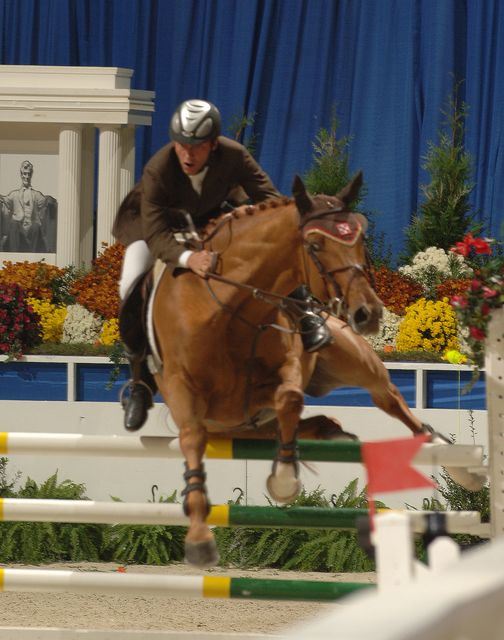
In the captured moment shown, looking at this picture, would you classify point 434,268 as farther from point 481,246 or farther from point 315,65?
point 481,246

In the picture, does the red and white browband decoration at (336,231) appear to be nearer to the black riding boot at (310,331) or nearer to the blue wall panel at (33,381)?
the black riding boot at (310,331)

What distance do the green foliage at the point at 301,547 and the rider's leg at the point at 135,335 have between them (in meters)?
3.09

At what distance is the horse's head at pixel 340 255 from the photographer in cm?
334

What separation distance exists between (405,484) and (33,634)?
2.66m

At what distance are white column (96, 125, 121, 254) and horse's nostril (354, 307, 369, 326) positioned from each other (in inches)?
285

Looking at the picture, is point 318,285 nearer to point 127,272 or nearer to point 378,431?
point 127,272

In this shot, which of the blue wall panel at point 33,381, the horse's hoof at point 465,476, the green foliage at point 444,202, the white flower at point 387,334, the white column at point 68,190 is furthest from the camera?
the white column at point 68,190

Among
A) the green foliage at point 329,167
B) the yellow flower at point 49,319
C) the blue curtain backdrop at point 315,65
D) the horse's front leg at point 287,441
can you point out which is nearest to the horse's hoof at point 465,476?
the horse's front leg at point 287,441

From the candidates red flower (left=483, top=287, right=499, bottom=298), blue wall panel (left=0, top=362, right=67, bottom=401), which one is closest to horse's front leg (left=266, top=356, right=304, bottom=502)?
red flower (left=483, top=287, right=499, bottom=298)

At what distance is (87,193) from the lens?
426 inches

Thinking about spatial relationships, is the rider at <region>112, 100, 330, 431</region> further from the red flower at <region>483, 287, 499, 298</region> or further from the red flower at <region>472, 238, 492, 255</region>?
the red flower at <region>472, 238, 492, 255</region>

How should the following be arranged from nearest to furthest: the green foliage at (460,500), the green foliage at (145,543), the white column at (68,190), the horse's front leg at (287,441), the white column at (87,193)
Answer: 1. the horse's front leg at (287,441)
2. the green foliage at (460,500)
3. the green foliage at (145,543)
4. the white column at (68,190)
5. the white column at (87,193)

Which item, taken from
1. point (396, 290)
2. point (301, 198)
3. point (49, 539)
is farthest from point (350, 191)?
point (396, 290)

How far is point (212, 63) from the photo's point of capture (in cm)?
1145
